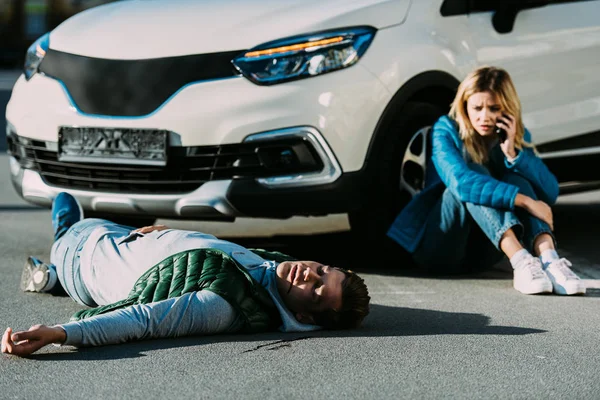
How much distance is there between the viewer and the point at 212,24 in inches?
258

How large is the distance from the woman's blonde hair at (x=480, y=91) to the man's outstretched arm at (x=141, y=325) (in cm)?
207

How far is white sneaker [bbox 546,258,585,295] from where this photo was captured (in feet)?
19.7

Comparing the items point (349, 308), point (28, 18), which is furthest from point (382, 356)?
point (28, 18)

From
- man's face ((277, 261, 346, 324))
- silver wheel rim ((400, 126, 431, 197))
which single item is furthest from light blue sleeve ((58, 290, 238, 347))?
silver wheel rim ((400, 126, 431, 197))

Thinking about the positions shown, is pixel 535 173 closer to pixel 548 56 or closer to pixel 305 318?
pixel 548 56

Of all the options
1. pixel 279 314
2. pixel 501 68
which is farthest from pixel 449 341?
pixel 501 68

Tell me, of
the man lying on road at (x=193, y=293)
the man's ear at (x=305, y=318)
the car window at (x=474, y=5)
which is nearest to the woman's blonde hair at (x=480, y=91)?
the car window at (x=474, y=5)

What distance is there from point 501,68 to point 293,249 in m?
1.62

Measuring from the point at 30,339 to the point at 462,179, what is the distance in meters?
2.61

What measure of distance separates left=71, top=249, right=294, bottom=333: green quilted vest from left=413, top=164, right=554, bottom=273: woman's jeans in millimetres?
1630

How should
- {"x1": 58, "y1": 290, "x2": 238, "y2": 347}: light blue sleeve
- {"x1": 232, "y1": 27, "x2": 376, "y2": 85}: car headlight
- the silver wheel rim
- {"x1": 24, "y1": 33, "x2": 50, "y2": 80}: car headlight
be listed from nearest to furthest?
1. {"x1": 58, "y1": 290, "x2": 238, "y2": 347}: light blue sleeve
2. {"x1": 232, "y1": 27, "x2": 376, "y2": 85}: car headlight
3. the silver wheel rim
4. {"x1": 24, "y1": 33, "x2": 50, "y2": 80}: car headlight

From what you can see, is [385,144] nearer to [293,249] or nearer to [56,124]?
[293,249]

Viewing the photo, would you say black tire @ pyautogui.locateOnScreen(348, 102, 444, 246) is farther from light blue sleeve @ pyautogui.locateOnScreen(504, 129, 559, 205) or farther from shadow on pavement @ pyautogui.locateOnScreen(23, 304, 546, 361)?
shadow on pavement @ pyautogui.locateOnScreen(23, 304, 546, 361)

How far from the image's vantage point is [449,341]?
4977 millimetres
